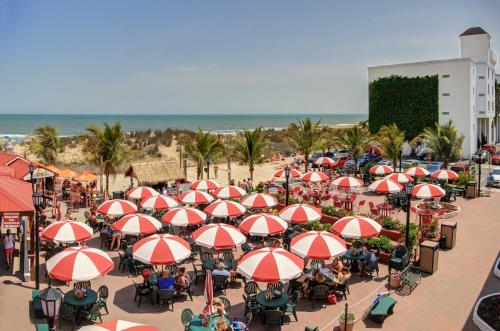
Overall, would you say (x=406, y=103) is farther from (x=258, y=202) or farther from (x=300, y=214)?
(x=300, y=214)

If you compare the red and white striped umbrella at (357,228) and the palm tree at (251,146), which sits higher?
the palm tree at (251,146)

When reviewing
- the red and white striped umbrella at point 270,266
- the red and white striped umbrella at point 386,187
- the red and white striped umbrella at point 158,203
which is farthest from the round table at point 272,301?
the red and white striped umbrella at point 386,187

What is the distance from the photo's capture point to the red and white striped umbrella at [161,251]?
11.5 m

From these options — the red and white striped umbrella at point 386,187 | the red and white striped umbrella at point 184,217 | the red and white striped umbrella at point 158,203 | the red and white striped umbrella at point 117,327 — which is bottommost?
the red and white striped umbrella at point 117,327

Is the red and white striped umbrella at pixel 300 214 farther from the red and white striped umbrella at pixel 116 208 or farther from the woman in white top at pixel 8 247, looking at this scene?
the woman in white top at pixel 8 247

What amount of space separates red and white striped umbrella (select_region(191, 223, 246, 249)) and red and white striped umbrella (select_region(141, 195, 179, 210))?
15.5 feet

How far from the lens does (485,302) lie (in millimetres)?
9688

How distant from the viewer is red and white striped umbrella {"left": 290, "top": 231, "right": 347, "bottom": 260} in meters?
11.7

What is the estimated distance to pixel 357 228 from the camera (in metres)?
13.4

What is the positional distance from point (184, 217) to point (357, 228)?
605 centimetres

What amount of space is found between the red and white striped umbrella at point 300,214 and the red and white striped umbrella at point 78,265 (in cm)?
669

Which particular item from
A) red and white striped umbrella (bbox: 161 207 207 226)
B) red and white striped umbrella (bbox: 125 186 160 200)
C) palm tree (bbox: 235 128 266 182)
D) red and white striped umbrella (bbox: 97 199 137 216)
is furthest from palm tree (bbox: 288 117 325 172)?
red and white striped umbrella (bbox: 97 199 137 216)

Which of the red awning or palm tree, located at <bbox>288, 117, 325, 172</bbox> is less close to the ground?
palm tree, located at <bbox>288, 117, 325, 172</bbox>

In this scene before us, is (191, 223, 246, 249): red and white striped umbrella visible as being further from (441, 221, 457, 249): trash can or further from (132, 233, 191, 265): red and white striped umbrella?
(441, 221, 457, 249): trash can
